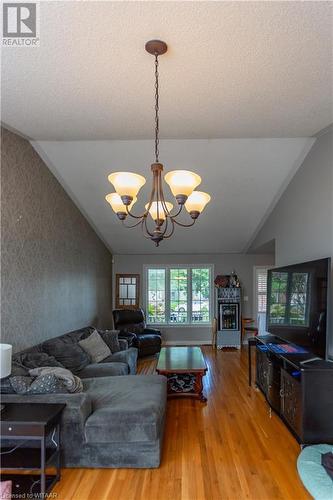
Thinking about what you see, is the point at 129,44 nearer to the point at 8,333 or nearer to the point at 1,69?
the point at 1,69

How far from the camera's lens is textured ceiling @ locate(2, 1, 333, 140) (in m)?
1.86

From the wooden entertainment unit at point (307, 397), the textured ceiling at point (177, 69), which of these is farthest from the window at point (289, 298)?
the textured ceiling at point (177, 69)

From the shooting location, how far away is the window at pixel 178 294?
8.21 m

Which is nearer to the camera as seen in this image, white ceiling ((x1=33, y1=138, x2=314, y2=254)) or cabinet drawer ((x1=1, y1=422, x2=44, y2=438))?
cabinet drawer ((x1=1, y1=422, x2=44, y2=438))

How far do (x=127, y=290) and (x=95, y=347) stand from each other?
3249mm

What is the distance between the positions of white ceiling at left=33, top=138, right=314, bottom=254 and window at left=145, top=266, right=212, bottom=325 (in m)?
2.21

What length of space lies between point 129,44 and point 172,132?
1656 millimetres

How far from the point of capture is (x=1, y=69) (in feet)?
7.69

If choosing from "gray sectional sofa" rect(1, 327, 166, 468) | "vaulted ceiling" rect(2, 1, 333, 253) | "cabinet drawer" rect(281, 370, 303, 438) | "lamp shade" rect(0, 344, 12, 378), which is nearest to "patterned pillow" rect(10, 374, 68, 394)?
"gray sectional sofa" rect(1, 327, 166, 468)

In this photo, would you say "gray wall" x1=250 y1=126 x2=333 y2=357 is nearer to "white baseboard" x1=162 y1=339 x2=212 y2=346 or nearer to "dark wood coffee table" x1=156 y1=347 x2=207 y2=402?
"dark wood coffee table" x1=156 y1=347 x2=207 y2=402

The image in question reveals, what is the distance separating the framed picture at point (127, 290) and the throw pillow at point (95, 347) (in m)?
2.84

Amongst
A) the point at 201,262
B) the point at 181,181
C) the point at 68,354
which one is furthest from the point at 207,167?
the point at 201,262

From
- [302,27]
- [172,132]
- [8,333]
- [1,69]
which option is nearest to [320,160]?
[172,132]

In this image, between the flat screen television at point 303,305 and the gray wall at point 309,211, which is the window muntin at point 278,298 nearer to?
the flat screen television at point 303,305
